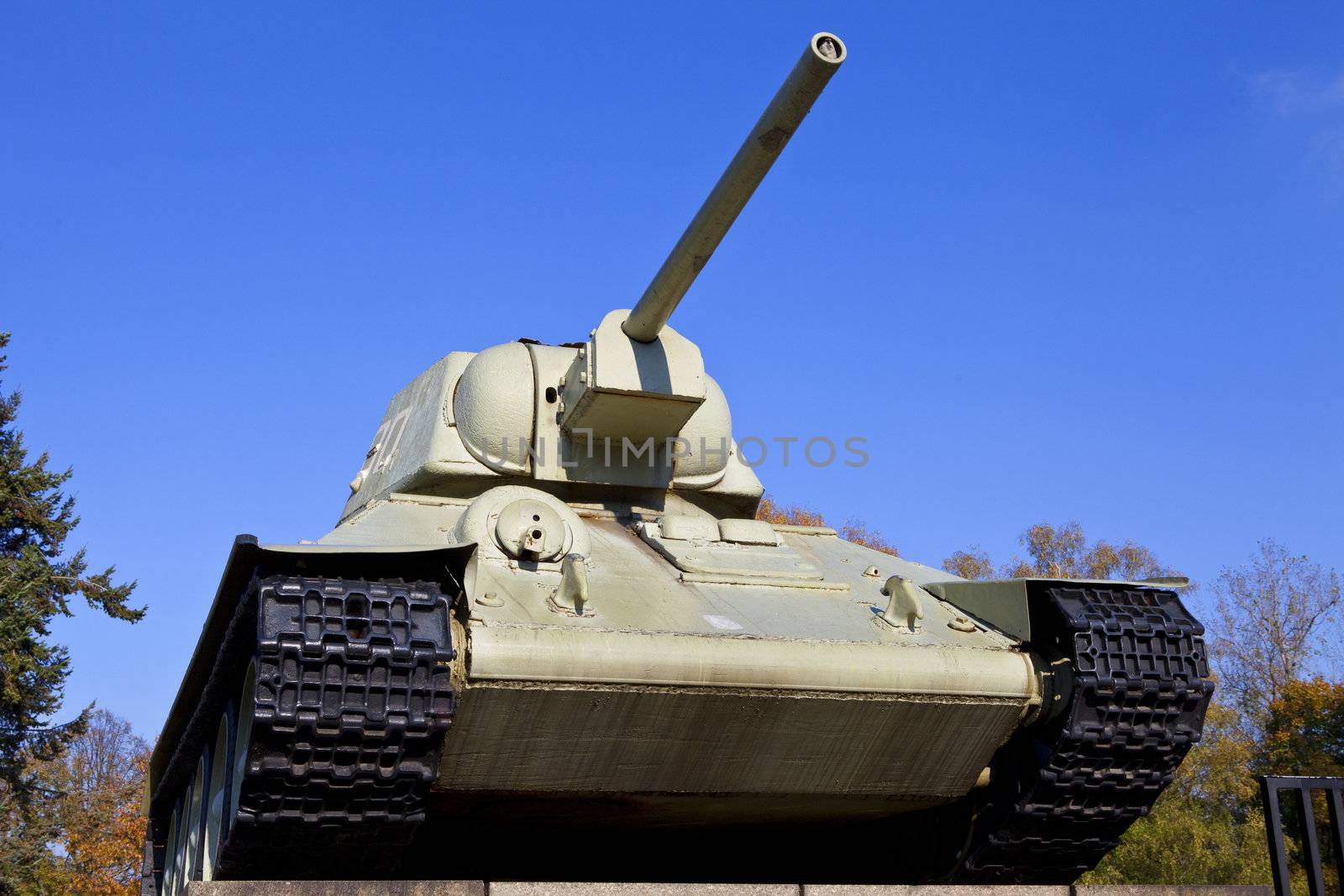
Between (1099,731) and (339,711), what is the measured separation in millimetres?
3482

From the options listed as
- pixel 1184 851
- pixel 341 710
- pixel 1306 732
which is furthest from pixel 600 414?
pixel 1306 732

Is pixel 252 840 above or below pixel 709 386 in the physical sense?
below

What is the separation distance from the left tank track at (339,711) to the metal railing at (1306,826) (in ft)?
11.7

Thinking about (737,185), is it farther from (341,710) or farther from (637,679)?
→ (341,710)

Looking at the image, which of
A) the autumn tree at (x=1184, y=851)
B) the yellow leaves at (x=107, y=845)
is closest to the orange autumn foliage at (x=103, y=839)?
the yellow leaves at (x=107, y=845)

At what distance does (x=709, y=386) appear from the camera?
922 centimetres

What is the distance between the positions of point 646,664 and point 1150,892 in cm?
246

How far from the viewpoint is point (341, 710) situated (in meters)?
5.46

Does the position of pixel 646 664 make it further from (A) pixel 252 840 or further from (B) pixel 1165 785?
(B) pixel 1165 785

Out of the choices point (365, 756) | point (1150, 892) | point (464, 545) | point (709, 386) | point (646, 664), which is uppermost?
point (709, 386)

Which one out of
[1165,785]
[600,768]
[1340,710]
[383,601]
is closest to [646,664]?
[600,768]

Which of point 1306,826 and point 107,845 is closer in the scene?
point 1306,826

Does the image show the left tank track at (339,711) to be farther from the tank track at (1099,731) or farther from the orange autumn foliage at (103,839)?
the orange autumn foliage at (103,839)

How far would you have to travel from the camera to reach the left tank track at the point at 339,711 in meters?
5.43
